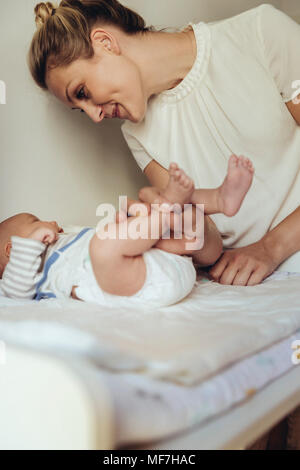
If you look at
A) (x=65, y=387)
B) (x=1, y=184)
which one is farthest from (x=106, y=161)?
(x=65, y=387)

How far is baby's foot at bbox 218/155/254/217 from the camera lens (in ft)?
2.91

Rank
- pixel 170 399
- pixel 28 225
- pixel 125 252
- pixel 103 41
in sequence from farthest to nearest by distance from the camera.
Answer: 1. pixel 103 41
2. pixel 28 225
3. pixel 125 252
4. pixel 170 399

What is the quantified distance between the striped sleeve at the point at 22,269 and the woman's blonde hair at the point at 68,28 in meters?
0.52

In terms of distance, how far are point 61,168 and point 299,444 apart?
111 cm

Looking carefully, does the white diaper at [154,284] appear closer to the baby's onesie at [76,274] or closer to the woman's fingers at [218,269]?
the baby's onesie at [76,274]

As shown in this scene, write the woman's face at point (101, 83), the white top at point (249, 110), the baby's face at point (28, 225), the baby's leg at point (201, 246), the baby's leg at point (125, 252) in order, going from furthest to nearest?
the white top at point (249, 110) < the woman's face at point (101, 83) < the baby's face at point (28, 225) < the baby's leg at point (201, 246) < the baby's leg at point (125, 252)

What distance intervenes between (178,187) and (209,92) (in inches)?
25.5

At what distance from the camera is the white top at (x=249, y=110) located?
1.38 m

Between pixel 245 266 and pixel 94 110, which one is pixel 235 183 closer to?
pixel 245 266

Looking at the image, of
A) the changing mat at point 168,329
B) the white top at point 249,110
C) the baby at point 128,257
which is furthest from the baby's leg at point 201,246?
the white top at point 249,110

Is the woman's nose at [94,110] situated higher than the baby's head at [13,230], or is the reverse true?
the woman's nose at [94,110]

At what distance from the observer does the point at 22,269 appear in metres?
1.02

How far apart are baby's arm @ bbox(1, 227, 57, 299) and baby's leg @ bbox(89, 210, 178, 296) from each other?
0.19 metres

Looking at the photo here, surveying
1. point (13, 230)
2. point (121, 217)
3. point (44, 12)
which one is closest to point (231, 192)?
point (121, 217)
